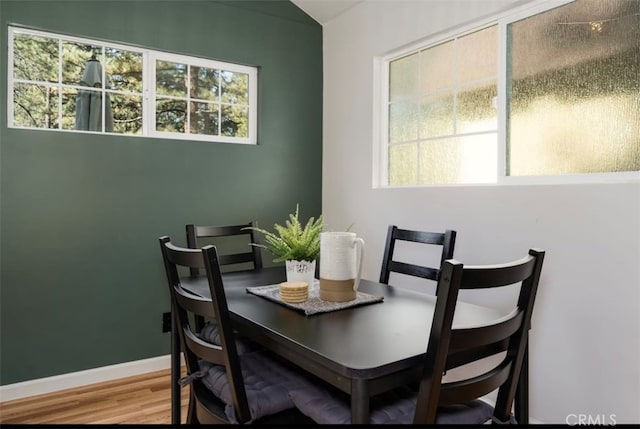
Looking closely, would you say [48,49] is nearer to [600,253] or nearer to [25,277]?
[25,277]

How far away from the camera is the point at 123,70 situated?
2789mm

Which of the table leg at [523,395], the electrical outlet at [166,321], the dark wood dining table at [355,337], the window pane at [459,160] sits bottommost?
the electrical outlet at [166,321]

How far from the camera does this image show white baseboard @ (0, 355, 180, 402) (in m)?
2.44

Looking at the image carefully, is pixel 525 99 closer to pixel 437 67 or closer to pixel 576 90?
pixel 576 90

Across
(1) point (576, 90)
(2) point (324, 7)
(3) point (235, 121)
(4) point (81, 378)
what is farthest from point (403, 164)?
(4) point (81, 378)

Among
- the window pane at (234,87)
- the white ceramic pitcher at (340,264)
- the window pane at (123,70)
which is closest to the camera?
the white ceramic pitcher at (340,264)

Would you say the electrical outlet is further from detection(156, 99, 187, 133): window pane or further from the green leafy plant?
the green leafy plant

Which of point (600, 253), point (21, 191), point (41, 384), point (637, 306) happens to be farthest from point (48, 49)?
point (637, 306)

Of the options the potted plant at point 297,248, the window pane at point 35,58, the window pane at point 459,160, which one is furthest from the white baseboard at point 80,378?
the window pane at point 459,160

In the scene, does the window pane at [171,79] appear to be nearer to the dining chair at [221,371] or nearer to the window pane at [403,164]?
the window pane at [403,164]

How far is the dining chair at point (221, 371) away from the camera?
1320 mm

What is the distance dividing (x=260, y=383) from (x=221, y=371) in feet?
0.53

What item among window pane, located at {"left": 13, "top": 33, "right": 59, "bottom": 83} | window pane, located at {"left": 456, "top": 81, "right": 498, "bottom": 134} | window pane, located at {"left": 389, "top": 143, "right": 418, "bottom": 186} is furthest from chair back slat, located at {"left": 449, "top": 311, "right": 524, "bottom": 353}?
window pane, located at {"left": 13, "top": 33, "right": 59, "bottom": 83}

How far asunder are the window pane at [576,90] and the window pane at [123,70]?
2229 mm
